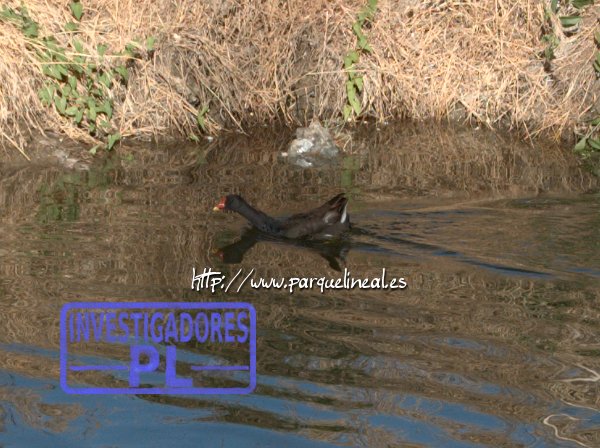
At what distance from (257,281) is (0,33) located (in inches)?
224

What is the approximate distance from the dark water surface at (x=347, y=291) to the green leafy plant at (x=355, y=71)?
0.83m

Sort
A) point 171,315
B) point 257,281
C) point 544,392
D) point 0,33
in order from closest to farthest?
point 544,392
point 171,315
point 257,281
point 0,33

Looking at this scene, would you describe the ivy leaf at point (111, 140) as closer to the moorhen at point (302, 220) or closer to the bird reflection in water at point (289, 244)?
the moorhen at point (302, 220)

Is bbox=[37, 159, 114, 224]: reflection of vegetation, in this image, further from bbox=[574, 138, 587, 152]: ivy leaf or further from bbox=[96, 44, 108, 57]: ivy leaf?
bbox=[574, 138, 587, 152]: ivy leaf

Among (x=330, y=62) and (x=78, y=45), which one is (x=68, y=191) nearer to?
(x=78, y=45)

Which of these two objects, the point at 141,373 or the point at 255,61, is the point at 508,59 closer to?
the point at 255,61

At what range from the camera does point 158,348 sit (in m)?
7.55

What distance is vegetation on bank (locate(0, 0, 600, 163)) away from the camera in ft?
44.1

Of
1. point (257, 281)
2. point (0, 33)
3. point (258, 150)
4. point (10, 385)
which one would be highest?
point (0, 33)

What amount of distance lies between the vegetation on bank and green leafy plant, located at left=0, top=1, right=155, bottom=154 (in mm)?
27

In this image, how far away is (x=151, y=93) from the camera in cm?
1350

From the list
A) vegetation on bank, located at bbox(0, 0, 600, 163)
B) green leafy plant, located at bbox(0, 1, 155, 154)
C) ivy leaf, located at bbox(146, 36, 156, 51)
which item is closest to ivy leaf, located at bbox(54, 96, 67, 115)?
green leafy plant, located at bbox(0, 1, 155, 154)

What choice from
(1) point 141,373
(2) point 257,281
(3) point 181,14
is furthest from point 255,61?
(1) point 141,373

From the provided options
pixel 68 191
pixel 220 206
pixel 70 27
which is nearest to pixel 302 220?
pixel 220 206
